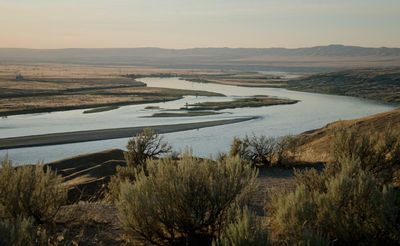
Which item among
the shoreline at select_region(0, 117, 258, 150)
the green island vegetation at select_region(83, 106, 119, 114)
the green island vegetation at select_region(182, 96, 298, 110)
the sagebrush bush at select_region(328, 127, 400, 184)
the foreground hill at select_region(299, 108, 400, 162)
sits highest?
the sagebrush bush at select_region(328, 127, 400, 184)

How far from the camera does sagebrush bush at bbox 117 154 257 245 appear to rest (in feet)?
25.5

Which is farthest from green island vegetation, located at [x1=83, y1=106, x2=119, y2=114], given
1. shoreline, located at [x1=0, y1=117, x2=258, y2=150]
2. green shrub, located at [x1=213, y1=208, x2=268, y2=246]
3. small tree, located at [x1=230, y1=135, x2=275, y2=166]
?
green shrub, located at [x1=213, y1=208, x2=268, y2=246]

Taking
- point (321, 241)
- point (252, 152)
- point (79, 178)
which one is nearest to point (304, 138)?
point (252, 152)

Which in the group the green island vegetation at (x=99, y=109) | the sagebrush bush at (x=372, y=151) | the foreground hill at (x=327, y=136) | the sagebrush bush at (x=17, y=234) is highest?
the sagebrush bush at (x=17, y=234)

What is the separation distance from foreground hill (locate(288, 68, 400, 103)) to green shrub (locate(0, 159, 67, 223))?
7909 cm

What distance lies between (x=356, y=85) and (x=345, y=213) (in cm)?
10570

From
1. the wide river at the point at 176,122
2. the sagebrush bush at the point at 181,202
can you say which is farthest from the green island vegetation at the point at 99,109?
the sagebrush bush at the point at 181,202

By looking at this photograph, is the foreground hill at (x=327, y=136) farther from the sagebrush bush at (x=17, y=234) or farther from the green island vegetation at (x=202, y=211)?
the sagebrush bush at (x=17, y=234)

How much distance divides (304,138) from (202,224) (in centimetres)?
2521

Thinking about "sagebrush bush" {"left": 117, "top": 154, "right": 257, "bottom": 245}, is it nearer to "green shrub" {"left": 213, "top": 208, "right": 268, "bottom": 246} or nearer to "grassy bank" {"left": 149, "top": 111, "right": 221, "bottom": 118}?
"green shrub" {"left": 213, "top": 208, "right": 268, "bottom": 246}

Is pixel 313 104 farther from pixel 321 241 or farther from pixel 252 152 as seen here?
Answer: pixel 321 241

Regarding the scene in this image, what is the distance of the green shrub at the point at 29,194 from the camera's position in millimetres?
8602

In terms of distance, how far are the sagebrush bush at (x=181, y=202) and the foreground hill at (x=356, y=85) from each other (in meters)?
78.7

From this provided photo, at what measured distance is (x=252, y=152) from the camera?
20094mm
